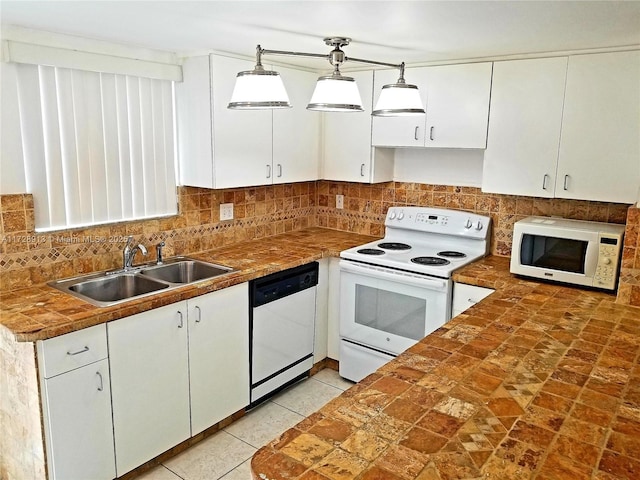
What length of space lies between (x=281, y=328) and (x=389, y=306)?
700 mm

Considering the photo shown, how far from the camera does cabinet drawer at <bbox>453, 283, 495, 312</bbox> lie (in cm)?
286

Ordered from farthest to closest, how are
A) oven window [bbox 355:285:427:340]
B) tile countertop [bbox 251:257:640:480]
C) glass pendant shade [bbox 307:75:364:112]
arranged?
oven window [bbox 355:285:427:340], glass pendant shade [bbox 307:75:364:112], tile countertop [bbox 251:257:640:480]

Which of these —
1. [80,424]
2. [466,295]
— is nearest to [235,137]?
[466,295]

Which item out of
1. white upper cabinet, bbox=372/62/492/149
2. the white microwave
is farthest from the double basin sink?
the white microwave

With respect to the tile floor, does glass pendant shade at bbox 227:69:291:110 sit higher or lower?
higher

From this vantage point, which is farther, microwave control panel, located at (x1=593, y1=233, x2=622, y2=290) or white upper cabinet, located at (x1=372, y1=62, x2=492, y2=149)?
white upper cabinet, located at (x1=372, y1=62, x2=492, y2=149)

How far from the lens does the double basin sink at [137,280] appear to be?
8.64 feet

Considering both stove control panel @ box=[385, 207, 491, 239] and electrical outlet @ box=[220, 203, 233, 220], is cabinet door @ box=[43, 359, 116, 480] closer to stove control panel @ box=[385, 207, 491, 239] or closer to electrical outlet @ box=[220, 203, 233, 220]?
electrical outlet @ box=[220, 203, 233, 220]

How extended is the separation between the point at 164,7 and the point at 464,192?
7.58 ft

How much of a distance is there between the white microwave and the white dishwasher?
4.28 ft

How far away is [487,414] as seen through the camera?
144cm

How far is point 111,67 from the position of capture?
8.88ft

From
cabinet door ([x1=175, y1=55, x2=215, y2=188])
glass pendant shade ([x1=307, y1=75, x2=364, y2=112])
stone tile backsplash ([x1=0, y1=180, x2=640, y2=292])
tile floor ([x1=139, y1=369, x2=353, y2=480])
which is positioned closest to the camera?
glass pendant shade ([x1=307, y1=75, x2=364, y2=112])

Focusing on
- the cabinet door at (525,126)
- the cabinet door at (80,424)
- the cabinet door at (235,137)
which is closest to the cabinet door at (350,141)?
the cabinet door at (235,137)
